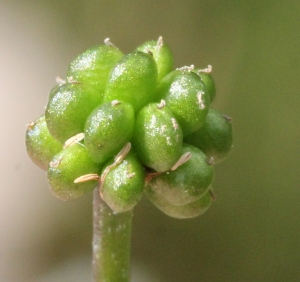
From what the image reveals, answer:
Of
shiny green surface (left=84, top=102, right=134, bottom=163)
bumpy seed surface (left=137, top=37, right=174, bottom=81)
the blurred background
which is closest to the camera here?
shiny green surface (left=84, top=102, right=134, bottom=163)

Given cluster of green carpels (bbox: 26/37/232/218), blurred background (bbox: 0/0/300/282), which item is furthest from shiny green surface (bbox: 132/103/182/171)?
blurred background (bbox: 0/0/300/282)

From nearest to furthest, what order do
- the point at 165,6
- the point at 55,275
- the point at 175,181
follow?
the point at 175,181
the point at 165,6
the point at 55,275

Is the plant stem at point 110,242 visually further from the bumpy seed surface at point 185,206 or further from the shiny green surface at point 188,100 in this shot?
the shiny green surface at point 188,100

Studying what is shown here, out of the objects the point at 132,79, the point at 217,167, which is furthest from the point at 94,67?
the point at 217,167

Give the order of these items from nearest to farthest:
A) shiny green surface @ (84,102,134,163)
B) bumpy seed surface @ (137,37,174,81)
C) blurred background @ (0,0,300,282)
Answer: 1. shiny green surface @ (84,102,134,163)
2. bumpy seed surface @ (137,37,174,81)
3. blurred background @ (0,0,300,282)

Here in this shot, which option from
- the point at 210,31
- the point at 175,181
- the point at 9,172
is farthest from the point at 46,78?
the point at 175,181

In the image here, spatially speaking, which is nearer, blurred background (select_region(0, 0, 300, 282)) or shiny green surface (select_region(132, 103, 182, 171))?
shiny green surface (select_region(132, 103, 182, 171))

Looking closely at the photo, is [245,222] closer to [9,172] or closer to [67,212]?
[67,212]

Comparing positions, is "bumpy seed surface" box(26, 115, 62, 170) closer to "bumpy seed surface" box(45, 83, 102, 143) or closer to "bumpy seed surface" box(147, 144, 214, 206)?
"bumpy seed surface" box(45, 83, 102, 143)
